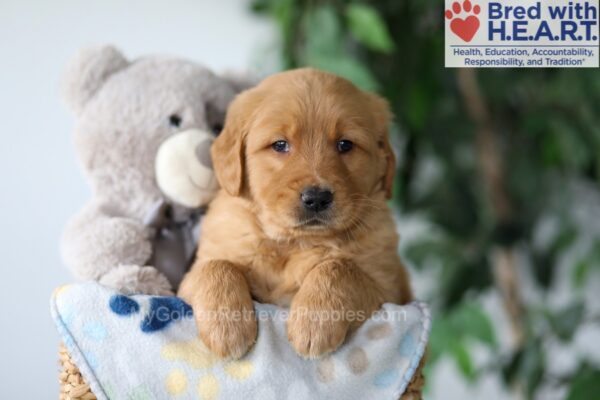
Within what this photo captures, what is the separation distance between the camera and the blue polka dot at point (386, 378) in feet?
3.82

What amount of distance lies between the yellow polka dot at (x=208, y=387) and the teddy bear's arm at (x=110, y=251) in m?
0.27

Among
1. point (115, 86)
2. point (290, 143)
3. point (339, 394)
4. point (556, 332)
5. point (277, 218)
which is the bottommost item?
point (556, 332)

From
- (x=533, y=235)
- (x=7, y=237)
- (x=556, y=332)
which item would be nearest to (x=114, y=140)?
(x=7, y=237)

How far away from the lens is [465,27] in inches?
66.9

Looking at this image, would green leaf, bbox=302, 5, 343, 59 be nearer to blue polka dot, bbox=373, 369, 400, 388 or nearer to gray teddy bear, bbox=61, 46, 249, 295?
gray teddy bear, bbox=61, 46, 249, 295

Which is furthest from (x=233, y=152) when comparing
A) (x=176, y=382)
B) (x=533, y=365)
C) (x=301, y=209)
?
(x=533, y=365)

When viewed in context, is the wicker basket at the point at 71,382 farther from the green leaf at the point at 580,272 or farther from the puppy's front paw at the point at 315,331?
the green leaf at the point at 580,272

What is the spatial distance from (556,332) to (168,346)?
138cm

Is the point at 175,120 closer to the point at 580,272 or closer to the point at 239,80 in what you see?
the point at 239,80

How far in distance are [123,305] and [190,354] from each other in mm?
135

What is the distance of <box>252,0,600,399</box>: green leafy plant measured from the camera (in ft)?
7.36

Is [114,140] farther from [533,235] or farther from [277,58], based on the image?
[533,235]

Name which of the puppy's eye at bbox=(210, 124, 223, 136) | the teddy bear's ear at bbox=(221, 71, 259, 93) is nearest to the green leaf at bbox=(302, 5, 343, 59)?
the teddy bear's ear at bbox=(221, 71, 259, 93)

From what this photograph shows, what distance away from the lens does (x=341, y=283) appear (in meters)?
1.18
